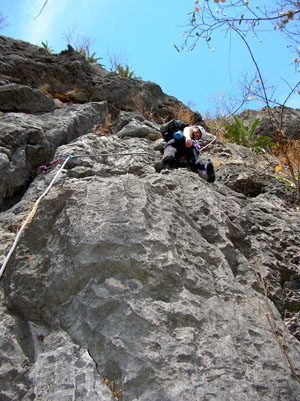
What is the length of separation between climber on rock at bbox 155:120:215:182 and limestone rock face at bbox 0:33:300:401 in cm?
45

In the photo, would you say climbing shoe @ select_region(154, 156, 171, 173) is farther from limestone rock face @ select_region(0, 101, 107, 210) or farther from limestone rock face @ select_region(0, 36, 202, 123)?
limestone rock face @ select_region(0, 36, 202, 123)

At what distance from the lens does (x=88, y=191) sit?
2750mm

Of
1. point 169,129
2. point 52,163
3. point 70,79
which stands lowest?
point 52,163

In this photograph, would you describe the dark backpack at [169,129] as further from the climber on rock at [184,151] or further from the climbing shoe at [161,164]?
the climbing shoe at [161,164]

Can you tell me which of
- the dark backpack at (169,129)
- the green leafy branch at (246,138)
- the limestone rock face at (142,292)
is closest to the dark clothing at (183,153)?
the dark backpack at (169,129)

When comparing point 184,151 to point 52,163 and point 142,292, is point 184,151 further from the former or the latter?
point 142,292

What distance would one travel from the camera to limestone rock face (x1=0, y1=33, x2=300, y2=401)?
5.67 feet

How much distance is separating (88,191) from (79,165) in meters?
1.15

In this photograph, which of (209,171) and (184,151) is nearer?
(209,171)

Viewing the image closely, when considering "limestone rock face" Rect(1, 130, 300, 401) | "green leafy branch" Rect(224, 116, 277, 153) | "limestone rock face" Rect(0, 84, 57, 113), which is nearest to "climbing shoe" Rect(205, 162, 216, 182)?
"limestone rock face" Rect(1, 130, 300, 401)

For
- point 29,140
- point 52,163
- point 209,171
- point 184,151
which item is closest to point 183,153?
point 184,151

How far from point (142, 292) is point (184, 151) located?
2.94 metres

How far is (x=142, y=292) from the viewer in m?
2.03

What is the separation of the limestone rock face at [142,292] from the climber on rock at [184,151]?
0.45m
